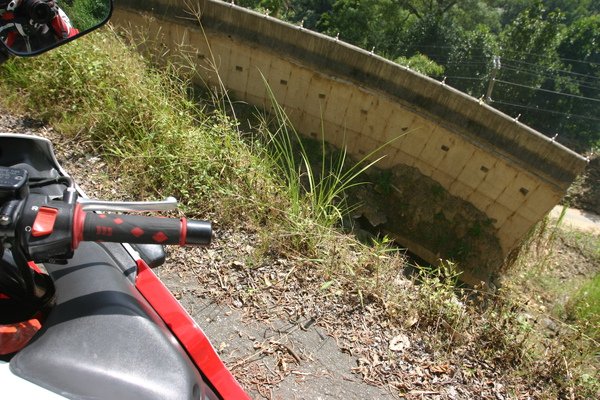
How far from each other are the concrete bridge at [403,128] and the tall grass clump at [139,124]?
2.92m

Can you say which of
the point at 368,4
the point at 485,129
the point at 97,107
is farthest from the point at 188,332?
the point at 368,4

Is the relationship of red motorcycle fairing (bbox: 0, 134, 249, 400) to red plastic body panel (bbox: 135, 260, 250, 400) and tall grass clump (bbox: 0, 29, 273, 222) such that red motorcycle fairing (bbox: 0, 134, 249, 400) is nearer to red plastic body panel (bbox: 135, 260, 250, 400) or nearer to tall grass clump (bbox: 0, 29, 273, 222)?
red plastic body panel (bbox: 135, 260, 250, 400)

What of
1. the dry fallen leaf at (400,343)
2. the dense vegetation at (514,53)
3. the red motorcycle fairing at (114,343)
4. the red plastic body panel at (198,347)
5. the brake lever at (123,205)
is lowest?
the dry fallen leaf at (400,343)

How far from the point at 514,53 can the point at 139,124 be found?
20507 millimetres

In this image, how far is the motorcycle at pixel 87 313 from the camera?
0.98 meters

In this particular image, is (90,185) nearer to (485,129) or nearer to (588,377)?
(588,377)

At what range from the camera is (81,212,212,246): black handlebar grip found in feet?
3.33

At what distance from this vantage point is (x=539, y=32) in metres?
19.7

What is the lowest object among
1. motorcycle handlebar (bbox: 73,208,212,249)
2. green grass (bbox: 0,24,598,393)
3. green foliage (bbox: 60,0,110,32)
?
green grass (bbox: 0,24,598,393)

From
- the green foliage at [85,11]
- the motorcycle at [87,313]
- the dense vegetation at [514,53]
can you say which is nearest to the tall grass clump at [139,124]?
the green foliage at [85,11]

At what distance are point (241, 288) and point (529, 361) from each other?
1.93 m

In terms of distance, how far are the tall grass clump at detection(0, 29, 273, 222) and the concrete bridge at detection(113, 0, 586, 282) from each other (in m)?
2.92

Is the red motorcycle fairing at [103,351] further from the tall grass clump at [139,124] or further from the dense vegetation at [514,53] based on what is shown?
the dense vegetation at [514,53]

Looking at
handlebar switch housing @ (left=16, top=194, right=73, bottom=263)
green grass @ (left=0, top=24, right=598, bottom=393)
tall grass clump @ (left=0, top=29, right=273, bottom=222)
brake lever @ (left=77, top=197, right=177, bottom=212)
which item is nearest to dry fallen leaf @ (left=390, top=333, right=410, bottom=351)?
green grass @ (left=0, top=24, right=598, bottom=393)
